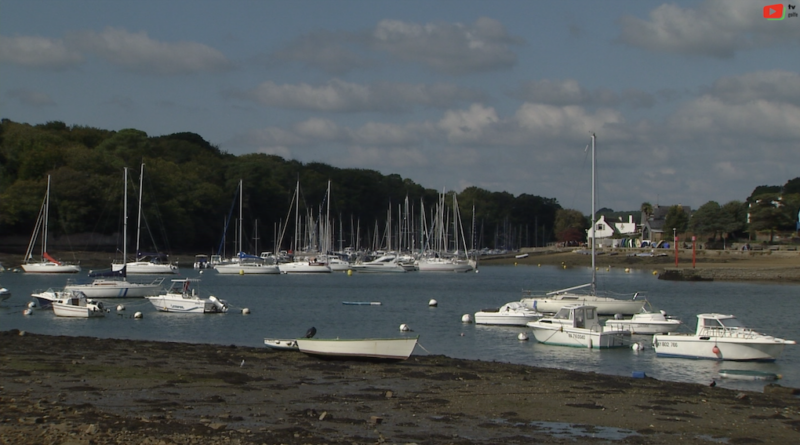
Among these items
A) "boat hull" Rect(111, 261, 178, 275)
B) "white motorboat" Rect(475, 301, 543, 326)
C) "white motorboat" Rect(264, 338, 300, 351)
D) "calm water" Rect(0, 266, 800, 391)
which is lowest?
"calm water" Rect(0, 266, 800, 391)

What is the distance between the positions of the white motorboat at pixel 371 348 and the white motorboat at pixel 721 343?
38.6 feet

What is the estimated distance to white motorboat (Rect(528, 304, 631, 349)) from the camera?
37062 millimetres

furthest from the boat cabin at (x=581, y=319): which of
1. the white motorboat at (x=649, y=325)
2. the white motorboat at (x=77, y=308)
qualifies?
the white motorboat at (x=77, y=308)

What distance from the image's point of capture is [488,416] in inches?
787

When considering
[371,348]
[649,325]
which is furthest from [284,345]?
[649,325]

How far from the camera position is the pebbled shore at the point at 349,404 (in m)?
17.2

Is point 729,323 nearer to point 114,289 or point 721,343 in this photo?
point 721,343

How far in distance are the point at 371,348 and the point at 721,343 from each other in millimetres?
14013

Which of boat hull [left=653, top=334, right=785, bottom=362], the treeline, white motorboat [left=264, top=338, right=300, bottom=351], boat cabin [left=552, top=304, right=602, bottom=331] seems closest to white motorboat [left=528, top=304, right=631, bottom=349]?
boat cabin [left=552, top=304, right=602, bottom=331]

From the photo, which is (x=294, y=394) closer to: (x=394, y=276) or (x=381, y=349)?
(x=381, y=349)

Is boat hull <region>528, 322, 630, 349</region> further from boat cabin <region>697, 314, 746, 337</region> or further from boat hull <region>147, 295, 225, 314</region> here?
boat hull <region>147, 295, 225, 314</region>

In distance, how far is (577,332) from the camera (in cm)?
3747

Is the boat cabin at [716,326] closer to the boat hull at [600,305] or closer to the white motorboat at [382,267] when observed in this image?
the boat hull at [600,305]

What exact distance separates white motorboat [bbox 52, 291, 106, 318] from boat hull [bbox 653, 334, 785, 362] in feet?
94.7
